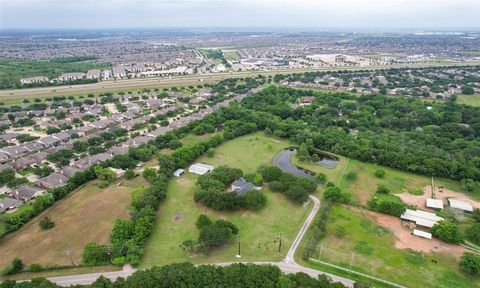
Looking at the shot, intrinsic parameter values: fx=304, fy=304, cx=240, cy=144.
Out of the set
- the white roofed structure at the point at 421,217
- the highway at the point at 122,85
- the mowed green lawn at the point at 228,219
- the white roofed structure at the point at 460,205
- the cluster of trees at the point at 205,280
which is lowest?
the mowed green lawn at the point at 228,219

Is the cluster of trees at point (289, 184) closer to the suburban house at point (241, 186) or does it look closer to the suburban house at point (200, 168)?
the suburban house at point (241, 186)

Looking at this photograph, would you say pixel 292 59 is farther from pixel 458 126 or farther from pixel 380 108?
pixel 458 126

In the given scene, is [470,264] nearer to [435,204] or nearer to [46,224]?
[435,204]

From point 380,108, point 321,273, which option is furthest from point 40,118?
point 380,108

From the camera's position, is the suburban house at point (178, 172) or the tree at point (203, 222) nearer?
the tree at point (203, 222)

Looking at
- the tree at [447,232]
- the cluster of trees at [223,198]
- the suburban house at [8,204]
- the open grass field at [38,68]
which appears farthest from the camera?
the open grass field at [38,68]

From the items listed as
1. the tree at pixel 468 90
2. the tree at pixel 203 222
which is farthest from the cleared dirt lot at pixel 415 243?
the tree at pixel 468 90

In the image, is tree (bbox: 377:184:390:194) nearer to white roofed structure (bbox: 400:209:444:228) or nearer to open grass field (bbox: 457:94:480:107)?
white roofed structure (bbox: 400:209:444:228)

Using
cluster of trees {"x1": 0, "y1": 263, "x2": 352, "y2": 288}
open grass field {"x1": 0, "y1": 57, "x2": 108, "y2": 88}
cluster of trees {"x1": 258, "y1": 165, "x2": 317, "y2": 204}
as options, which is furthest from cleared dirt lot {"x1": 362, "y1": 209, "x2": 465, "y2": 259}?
open grass field {"x1": 0, "y1": 57, "x2": 108, "y2": 88}
